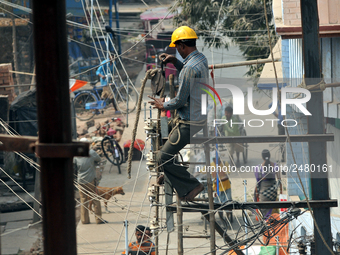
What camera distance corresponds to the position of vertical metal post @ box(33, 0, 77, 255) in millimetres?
2260

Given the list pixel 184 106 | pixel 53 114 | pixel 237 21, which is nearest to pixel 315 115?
pixel 184 106

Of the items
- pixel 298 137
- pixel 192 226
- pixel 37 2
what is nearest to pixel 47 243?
pixel 37 2

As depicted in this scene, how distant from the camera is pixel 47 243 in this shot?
2.31 metres

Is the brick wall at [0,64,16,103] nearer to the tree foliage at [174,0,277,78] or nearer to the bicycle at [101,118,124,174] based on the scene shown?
the bicycle at [101,118,124,174]

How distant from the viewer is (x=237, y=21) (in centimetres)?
1533

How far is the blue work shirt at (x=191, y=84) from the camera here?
4996 mm

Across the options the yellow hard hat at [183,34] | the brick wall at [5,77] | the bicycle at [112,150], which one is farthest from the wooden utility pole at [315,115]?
the bicycle at [112,150]

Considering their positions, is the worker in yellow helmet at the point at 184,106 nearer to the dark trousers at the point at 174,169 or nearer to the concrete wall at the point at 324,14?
the dark trousers at the point at 174,169

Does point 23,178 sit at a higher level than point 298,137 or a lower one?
lower

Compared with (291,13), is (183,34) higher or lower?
lower

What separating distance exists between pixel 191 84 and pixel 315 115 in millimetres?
1377

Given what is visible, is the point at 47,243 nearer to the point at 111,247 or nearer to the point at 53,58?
the point at 53,58

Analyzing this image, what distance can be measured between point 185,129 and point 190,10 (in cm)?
1120

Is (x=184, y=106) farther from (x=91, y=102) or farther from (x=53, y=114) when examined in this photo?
(x=91, y=102)
